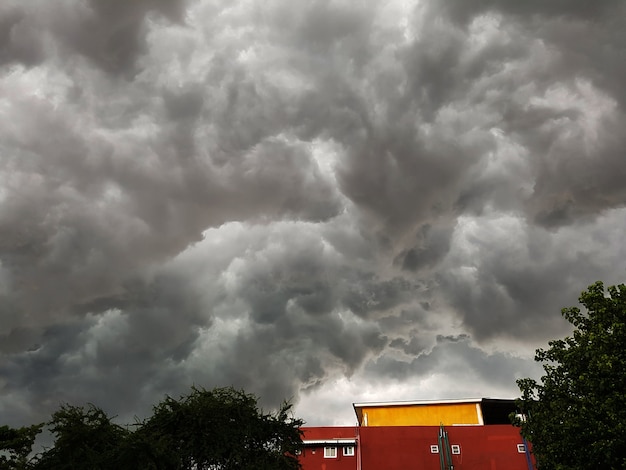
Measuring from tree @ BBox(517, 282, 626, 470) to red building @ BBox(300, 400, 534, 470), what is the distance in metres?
24.7

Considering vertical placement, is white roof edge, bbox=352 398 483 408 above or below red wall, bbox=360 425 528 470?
above

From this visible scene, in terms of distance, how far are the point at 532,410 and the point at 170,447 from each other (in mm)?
24357

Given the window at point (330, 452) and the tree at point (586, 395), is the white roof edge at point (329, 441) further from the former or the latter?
the tree at point (586, 395)

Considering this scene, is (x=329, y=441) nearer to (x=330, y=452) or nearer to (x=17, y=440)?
(x=330, y=452)

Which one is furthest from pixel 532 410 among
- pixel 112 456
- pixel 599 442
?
pixel 112 456

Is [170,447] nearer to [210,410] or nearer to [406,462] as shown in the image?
[210,410]

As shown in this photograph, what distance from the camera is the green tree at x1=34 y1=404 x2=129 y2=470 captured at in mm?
28156

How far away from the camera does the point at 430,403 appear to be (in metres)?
65.2

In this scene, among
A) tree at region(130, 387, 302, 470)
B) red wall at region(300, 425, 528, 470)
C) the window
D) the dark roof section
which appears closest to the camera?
tree at region(130, 387, 302, 470)

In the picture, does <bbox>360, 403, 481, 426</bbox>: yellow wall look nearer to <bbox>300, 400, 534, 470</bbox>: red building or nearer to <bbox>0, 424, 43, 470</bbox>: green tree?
<bbox>300, 400, 534, 470</bbox>: red building

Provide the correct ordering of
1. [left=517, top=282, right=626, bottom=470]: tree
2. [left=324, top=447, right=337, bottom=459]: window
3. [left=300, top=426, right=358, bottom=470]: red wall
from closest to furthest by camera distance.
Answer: [left=517, top=282, right=626, bottom=470]: tree < [left=300, top=426, right=358, bottom=470]: red wall < [left=324, top=447, right=337, bottom=459]: window

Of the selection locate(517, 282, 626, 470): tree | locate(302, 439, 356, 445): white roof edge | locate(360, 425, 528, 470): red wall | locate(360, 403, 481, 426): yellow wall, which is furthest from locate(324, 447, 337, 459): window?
locate(517, 282, 626, 470): tree

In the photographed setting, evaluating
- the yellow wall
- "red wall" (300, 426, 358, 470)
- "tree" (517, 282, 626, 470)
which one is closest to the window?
"red wall" (300, 426, 358, 470)

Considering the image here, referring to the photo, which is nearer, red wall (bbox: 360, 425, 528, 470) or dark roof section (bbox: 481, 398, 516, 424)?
red wall (bbox: 360, 425, 528, 470)
